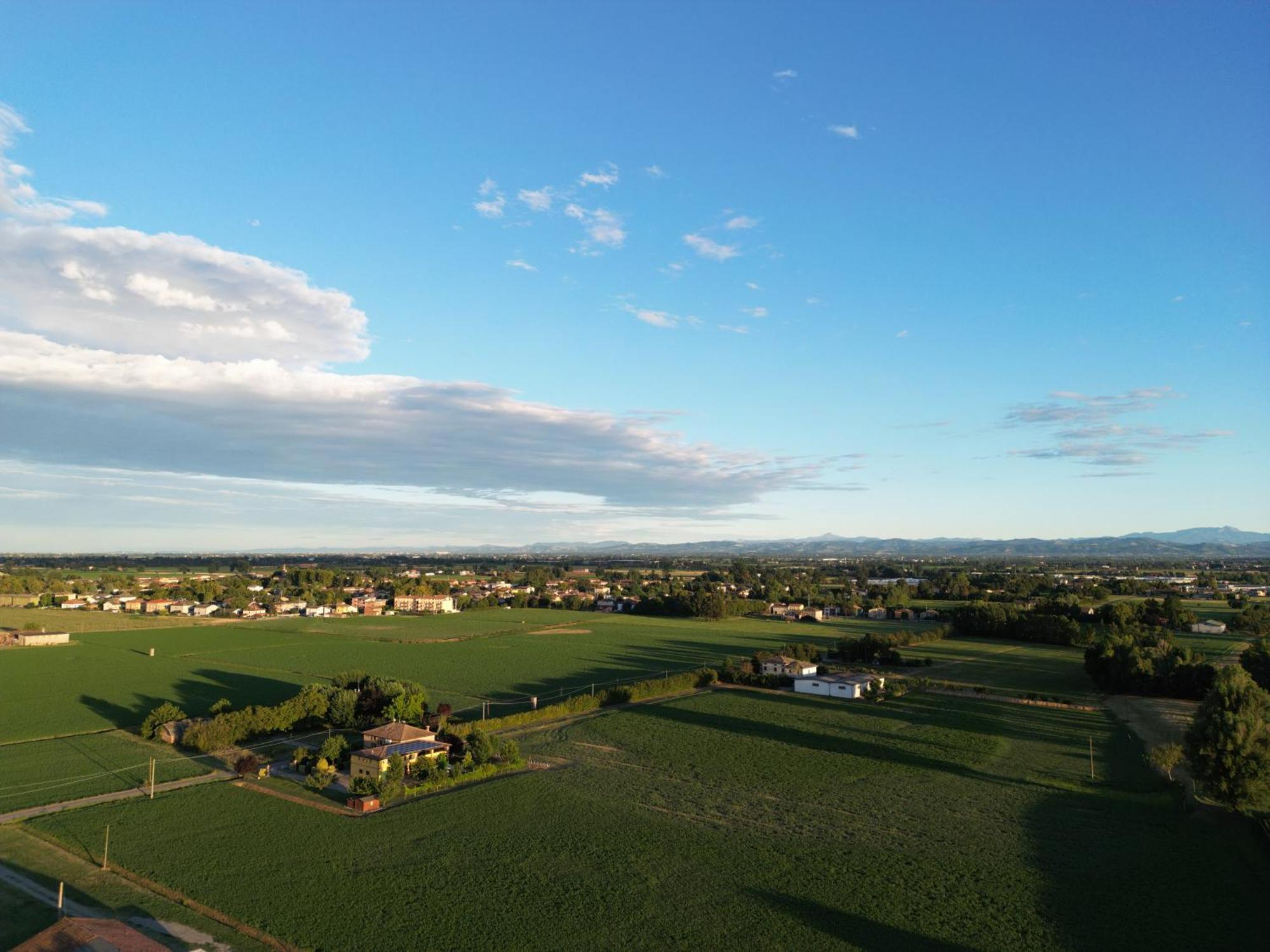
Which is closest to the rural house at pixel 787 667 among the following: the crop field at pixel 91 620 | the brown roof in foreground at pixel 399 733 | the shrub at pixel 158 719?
the brown roof in foreground at pixel 399 733

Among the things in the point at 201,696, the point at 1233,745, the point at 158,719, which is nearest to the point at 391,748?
the point at 158,719

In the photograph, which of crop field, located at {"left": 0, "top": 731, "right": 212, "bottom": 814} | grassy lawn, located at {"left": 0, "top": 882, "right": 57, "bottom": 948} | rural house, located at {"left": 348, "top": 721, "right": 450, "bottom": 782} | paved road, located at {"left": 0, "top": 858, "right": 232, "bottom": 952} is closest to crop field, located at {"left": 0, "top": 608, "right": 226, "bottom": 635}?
crop field, located at {"left": 0, "top": 731, "right": 212, "bottom": 814}

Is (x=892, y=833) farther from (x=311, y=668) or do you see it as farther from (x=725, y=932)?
(x=311, y=668)

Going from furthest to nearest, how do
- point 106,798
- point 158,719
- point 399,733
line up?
point 158,719
point 399,733
point 106,798

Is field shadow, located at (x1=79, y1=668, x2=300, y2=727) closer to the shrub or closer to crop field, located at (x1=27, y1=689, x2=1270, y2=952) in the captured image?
the shrub

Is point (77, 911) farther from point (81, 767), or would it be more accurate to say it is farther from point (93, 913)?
point (81, 767)
